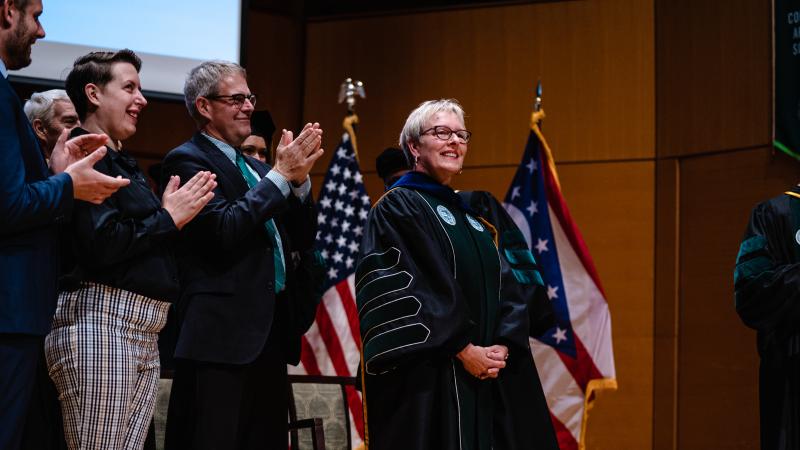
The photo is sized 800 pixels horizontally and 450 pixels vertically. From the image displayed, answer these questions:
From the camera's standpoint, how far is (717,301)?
5.55 metres

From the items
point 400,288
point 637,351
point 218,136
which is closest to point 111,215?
point 218,136

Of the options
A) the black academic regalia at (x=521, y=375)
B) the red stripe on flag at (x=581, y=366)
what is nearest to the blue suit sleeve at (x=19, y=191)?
the black academic regalia at (x=521, y=375)

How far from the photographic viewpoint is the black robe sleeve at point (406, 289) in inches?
116

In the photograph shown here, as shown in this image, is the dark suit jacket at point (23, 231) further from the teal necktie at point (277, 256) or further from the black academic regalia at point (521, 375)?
the black academic regalia at point (521, 375)

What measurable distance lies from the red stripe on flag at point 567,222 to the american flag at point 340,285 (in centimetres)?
102

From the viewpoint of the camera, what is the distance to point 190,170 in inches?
114

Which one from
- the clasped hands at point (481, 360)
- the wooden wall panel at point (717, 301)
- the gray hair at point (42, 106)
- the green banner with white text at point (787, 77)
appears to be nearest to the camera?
the clasped hands at point (481, 360)

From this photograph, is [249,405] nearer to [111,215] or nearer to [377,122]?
[111,215]

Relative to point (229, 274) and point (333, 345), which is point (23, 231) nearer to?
point (229, 274)

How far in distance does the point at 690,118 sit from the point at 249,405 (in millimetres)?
3893

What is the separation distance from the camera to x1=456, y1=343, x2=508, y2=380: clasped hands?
2.99 m

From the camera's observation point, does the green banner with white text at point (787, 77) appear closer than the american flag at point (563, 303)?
No

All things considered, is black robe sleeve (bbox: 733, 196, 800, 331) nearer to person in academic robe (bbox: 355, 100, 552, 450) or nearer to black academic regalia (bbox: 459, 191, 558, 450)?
black academic regalia (bbox: 459, 191, 558, 450)

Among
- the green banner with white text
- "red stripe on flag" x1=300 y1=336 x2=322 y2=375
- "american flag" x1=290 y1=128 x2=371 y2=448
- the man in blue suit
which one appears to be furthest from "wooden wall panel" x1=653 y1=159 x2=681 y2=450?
the man in blue suit
